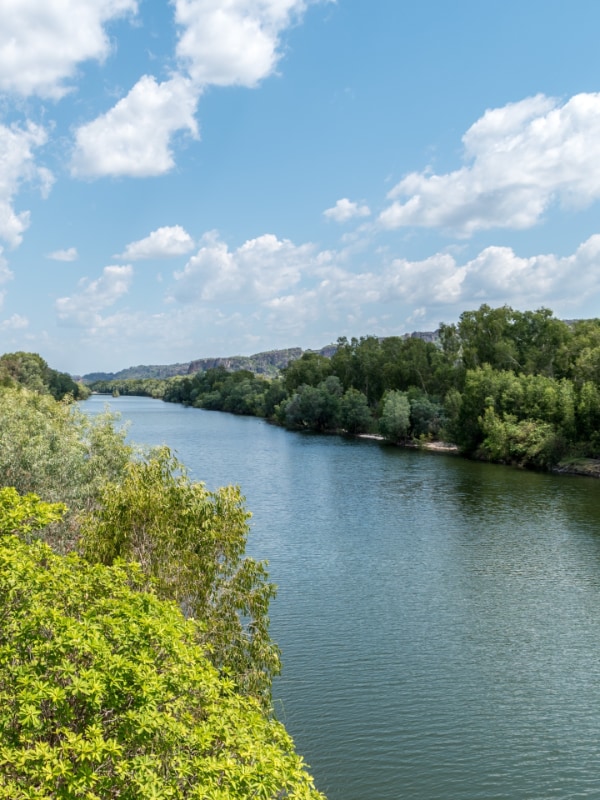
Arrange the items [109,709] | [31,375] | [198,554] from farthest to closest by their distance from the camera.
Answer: [31,375], [198,554], [109,709]

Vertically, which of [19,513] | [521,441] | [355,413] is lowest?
[521,441]

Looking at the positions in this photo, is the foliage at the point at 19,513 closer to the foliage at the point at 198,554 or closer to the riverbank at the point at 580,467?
the foliage at the point at 198,554

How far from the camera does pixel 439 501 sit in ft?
165

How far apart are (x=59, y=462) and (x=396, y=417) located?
2771 inches

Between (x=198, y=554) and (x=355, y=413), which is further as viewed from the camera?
(x=355, y=413)

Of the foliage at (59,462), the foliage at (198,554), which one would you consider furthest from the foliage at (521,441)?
the foliage at (198,554)

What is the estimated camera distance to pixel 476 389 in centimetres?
7894

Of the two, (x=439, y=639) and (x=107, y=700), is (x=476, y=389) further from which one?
(x=107, y=700)

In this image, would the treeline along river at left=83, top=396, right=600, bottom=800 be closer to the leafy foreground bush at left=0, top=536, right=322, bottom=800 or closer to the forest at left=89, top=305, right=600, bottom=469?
the leafy foreground bush at left=0, top=536, right=322, bottom=800

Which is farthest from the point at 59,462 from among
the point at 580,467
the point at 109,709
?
the point at 580,467

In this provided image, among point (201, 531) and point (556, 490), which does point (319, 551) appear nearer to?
point (201, 531)

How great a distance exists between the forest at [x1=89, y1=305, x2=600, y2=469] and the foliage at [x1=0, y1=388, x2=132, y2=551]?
49.9 m

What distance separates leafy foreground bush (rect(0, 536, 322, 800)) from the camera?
741cm

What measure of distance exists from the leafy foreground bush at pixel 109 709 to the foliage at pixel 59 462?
14.9 meters
